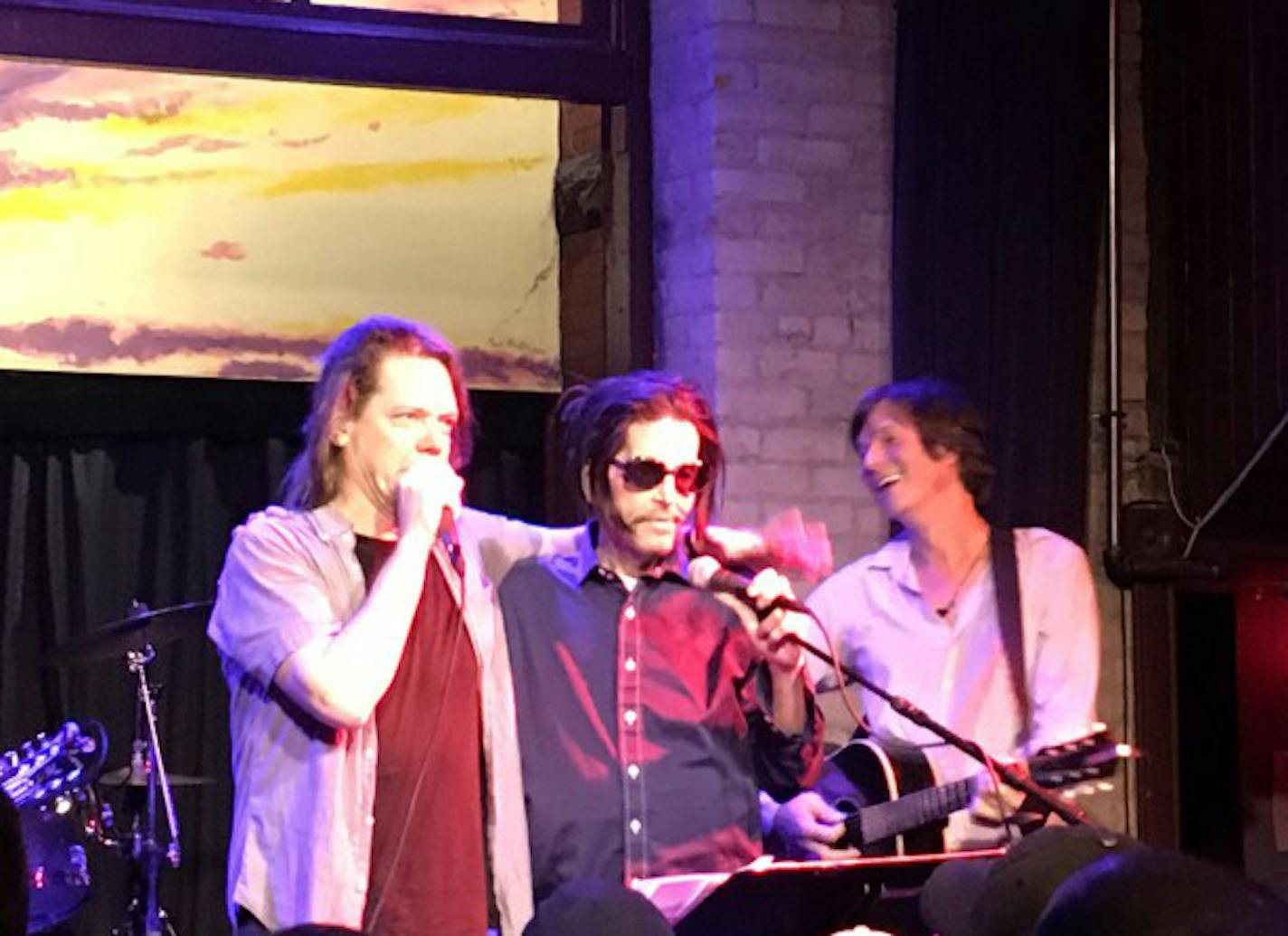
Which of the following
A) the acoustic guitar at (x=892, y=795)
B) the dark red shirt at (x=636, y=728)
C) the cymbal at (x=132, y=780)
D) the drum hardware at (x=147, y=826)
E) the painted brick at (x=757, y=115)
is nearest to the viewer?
the dark red shirt at (x=636, y=728)

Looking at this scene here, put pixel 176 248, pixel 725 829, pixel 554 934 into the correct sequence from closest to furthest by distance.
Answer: pixel 554 934 < pixel 725 829 < pixel 176 248

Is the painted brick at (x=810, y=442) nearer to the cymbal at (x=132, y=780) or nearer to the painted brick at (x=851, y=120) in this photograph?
the painted brick at (x=851, y=120)

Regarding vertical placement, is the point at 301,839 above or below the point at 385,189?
below

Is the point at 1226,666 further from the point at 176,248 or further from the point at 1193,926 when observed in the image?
the point at 1193,926

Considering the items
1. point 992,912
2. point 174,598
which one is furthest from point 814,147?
point 992,912

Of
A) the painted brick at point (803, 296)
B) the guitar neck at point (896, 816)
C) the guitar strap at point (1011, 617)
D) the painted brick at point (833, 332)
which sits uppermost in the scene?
the painted brick at point (803, 296)

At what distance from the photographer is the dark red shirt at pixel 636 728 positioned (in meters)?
3.35

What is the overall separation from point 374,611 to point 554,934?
1.19 metres

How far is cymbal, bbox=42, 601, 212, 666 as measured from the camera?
5496mm

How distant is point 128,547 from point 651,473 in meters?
3.33

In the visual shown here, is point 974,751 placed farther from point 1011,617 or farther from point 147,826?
point 147,826

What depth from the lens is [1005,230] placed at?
5777 mm

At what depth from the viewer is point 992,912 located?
200 cm

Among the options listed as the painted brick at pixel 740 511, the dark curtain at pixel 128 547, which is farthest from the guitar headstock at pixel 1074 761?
the dark curtain at pixel 128 547
